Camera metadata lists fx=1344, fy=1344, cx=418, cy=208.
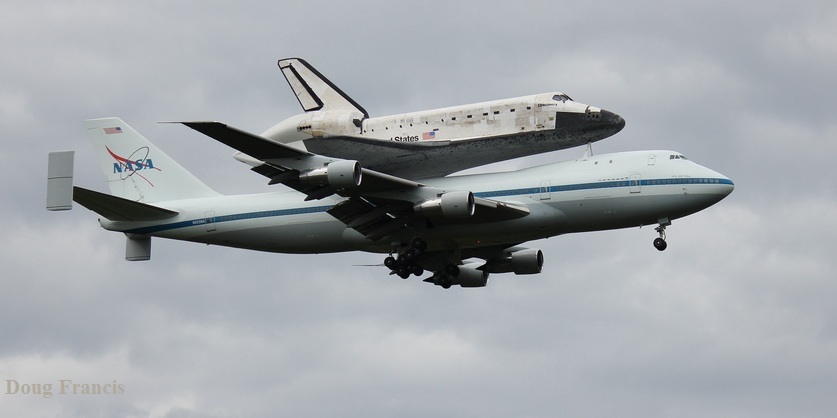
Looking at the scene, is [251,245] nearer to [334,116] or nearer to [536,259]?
[334,116]

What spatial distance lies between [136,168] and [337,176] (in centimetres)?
1529

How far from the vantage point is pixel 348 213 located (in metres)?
53.5

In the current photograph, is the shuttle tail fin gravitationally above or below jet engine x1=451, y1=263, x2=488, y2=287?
above

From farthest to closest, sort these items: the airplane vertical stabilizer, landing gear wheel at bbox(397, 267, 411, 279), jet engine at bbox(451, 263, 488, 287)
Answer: jet engine at bbox(451, 263, 488, 287) < the airplane vertical stabilizer < landing gear wheel at bbox(397, 267, 411, 279)

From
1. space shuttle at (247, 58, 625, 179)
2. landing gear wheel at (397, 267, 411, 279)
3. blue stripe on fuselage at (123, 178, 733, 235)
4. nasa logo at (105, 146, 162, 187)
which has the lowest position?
landing gear wheel at (397, 267, 411, 279)

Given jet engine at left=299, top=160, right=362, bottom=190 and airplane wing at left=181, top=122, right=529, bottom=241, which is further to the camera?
airplane wing at left=181, top=122, right=529, bottom=241

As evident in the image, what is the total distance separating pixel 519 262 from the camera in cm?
5944

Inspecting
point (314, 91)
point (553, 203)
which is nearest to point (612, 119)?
point (553, 203)

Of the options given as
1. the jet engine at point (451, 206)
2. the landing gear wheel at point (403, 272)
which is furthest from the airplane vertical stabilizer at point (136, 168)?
the jet engine at point (451, 206)

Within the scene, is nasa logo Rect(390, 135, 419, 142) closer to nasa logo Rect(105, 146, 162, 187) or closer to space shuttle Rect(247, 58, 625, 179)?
space shuttle Rect(247, 58, 625, 179)

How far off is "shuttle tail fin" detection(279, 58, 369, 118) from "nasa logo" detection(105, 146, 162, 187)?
9.25 metres

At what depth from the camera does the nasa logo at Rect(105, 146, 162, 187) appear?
60.6 meters

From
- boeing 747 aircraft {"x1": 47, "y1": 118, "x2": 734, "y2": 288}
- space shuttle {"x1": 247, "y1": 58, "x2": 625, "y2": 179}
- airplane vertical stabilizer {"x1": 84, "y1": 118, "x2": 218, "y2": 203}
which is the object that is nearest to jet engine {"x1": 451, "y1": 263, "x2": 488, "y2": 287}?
boeing 747 aircraft {"x1": 47, "y1": 118, "x2": 734, "y2": 288}

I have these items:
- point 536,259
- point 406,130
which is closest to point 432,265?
point 536,259
